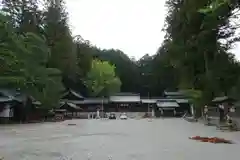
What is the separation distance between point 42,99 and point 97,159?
38015 millimetres

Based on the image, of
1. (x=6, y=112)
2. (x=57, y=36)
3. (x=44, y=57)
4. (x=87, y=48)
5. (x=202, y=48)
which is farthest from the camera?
(x=87, y=48)

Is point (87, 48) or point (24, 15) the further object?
point (87, 48)

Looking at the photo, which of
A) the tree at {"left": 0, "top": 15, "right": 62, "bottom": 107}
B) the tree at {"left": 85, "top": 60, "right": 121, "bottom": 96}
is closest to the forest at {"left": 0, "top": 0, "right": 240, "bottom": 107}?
the tree at {"left": 0, "top": 15, "right": 62, "bottom": 107}

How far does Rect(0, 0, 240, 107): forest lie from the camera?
2962 centimetres

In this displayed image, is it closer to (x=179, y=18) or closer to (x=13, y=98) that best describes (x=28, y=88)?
(x=13, y=98)

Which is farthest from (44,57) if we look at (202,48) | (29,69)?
(202,48)

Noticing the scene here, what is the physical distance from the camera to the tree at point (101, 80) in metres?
78.6

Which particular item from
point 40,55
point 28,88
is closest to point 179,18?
point 40,55

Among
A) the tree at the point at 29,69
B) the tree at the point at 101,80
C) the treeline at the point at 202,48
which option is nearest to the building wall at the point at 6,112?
the tree at the point at 29,69

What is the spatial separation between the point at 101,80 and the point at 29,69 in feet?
124

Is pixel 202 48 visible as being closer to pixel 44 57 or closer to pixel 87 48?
pixel 44 57

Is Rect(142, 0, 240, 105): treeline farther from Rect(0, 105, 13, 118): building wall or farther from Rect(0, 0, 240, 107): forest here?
Rect(0, 105, 13, 118): building wall

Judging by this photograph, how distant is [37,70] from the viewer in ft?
143

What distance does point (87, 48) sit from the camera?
244ft
